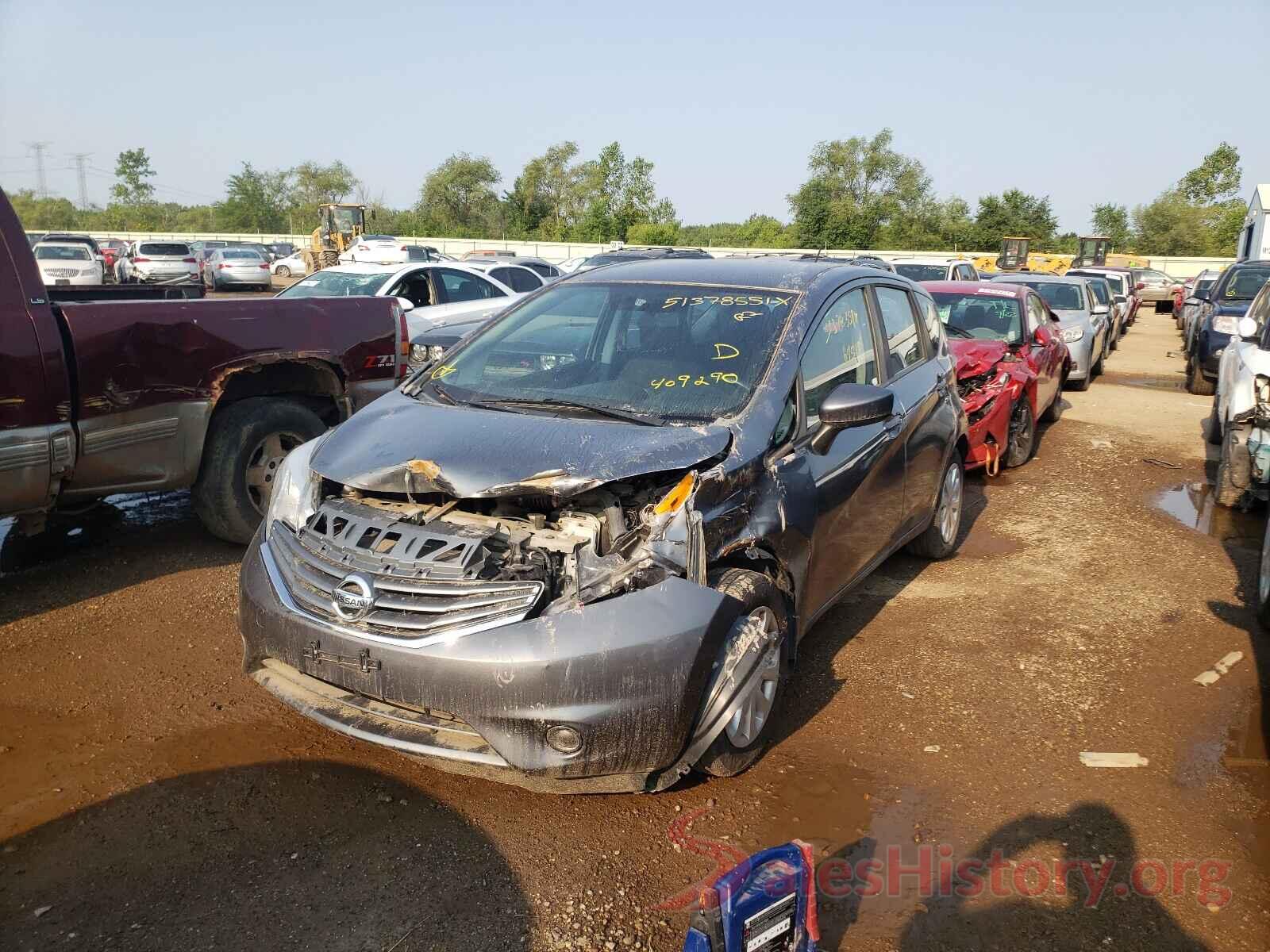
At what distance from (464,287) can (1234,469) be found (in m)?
8.72

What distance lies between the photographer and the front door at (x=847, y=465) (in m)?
4.03

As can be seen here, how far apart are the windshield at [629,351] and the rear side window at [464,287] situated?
7445mm

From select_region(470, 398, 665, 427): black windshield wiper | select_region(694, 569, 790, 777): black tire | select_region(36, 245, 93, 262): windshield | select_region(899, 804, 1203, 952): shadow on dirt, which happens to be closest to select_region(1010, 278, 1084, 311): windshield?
select_region(470, 398, 665, 427): black windshield wiper

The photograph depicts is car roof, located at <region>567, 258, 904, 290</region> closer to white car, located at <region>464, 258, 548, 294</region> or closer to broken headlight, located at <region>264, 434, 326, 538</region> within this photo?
broken headlight, located at <region>264, 434, 326, 538</region>

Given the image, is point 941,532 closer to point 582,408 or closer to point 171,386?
point 582,408

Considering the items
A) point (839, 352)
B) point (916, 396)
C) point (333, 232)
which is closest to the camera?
point (839, 352)

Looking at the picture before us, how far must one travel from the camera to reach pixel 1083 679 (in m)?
4.50

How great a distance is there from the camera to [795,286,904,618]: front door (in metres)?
4.03

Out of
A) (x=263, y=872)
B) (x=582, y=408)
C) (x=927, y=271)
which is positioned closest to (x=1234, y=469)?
(x=582, y=408)

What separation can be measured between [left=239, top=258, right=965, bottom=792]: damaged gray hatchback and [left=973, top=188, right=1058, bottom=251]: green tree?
207 feet

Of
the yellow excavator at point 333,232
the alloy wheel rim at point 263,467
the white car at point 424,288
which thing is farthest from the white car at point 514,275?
the yellow excavator at point 333,232

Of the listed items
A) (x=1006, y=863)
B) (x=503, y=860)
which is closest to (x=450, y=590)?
(x=503, y=860)

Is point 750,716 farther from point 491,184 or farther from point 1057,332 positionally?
point 491,184

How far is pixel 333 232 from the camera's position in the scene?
1506 inches
